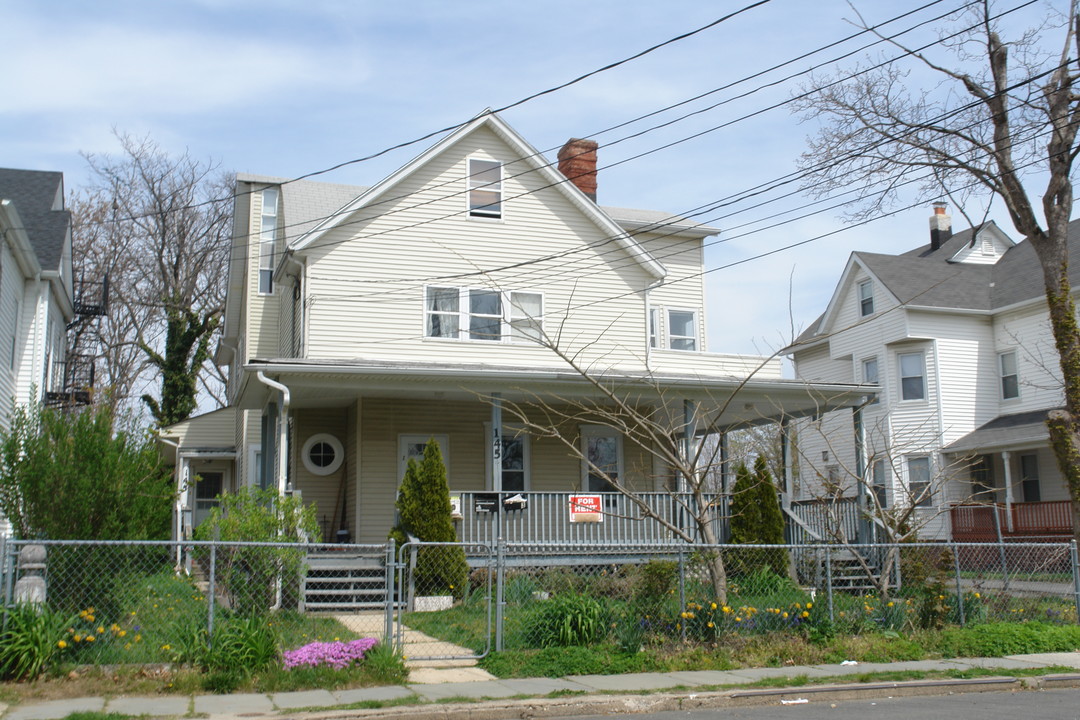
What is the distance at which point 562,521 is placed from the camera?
57.3ft

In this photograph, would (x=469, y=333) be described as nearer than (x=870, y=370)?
Yes

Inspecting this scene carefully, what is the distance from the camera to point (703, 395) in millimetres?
18562

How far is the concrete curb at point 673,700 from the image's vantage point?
828cm

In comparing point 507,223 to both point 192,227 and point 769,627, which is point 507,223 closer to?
point 769,627

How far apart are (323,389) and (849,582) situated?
9716mm

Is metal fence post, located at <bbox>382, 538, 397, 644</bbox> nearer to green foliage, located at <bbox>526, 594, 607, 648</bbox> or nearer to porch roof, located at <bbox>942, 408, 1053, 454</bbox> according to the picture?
green foliage, located at <bbox>526, 594, 607, 648</bbox>

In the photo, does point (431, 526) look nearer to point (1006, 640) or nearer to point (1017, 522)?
point (1006, 640)

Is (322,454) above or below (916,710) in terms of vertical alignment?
above

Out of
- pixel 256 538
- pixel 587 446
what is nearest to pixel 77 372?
pixel 587 446

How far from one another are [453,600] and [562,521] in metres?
3.03

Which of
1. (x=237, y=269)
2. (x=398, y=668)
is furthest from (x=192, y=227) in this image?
(x=398, y=668)

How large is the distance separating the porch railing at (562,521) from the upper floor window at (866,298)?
1593 centimetres

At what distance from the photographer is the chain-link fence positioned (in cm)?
979

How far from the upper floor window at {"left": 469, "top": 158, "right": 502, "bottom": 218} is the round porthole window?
5445mm
